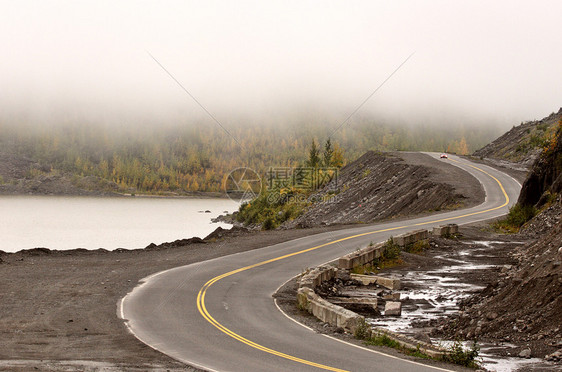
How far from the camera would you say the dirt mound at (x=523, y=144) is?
240 ft

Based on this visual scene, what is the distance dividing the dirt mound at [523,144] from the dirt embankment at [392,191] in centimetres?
1206

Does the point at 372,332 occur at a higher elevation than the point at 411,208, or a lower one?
lower

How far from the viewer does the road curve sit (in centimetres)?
1312

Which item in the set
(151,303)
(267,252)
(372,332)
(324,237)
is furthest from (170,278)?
(324,237)

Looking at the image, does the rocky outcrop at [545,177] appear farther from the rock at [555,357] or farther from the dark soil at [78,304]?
the rock at [555,357]

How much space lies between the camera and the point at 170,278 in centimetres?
2466

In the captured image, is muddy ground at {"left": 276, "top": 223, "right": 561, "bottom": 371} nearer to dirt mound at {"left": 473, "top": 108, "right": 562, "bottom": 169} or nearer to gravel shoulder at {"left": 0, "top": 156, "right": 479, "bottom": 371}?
gravel shoulder at {"left": 0, "top": 156, "right": 479, "bottom": 371}

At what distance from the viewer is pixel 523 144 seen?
260ft

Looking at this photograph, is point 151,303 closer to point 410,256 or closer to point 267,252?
point 267,252

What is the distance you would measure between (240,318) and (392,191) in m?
45.1

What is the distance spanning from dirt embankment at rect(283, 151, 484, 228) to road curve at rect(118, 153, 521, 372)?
18.3m

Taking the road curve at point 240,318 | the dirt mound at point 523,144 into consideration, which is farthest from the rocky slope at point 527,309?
the dirt mound at point 523,144

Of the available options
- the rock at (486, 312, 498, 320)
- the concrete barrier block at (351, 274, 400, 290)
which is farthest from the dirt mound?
the rock at (486, 312, 498, 320)

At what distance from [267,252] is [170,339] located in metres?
17.2
